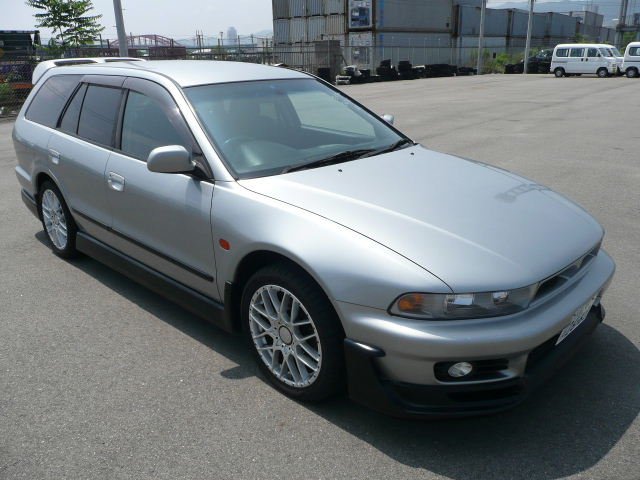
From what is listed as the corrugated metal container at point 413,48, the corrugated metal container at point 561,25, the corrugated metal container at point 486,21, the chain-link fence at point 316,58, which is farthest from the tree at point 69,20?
the corrugated metal container at point 561,25

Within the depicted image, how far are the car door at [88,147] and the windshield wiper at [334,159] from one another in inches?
59.7

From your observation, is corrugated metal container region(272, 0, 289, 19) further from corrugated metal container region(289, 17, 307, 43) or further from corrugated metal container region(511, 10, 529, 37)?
corrugated metal container region(511, 10, 529, 37)

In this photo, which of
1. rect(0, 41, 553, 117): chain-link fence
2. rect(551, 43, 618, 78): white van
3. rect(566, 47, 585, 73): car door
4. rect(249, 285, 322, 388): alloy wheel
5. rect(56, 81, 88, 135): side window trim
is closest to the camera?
rect(249, 285, 322, 388): alloy wheel

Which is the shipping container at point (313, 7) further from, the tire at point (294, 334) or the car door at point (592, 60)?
the tire at point (294, 334)

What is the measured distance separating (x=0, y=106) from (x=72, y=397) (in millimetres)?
18837

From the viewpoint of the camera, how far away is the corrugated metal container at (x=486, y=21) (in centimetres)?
5503

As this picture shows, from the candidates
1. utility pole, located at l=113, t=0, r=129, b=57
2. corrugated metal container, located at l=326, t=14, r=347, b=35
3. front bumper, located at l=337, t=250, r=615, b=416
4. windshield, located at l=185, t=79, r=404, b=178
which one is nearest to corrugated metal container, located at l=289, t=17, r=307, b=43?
corrugated metal container, located at l=326, t=14, r=347, b=35

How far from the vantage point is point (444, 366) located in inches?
96.1

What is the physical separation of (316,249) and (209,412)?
1.04 m

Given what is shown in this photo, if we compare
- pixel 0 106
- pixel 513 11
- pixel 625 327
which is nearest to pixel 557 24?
pixel 513 11

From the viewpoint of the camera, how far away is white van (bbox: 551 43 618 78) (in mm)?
34031

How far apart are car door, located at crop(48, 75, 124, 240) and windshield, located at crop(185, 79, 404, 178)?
0.90 m

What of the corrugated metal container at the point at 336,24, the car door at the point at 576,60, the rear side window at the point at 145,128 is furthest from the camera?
the corrugated metal container at the point at 336,24

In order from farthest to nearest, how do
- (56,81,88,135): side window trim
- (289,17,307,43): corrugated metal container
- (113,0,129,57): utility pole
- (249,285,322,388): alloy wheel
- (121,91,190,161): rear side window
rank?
(289,17,307,43): corrugated metal container, (113,0,129,57): utility pole, (56,81,88,135): side window trim, (121,91,190,161): rear side window, (249,285,322,388): alloy wheel
